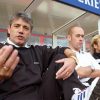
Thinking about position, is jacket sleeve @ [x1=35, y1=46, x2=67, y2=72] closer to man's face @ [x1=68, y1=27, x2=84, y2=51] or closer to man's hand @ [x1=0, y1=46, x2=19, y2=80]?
man's hand @ [x1=0, y1=46, x2=19, y2=80]

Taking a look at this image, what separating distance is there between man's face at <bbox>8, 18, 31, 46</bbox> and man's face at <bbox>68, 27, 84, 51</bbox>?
612mm

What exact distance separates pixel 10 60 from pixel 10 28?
458 millimetres

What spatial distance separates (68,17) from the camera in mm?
3311

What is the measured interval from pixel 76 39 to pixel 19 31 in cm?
74

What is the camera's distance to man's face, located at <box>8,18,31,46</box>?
1287mm

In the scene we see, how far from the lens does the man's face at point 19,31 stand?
129 cm

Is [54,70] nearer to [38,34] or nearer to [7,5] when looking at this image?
[7,5]

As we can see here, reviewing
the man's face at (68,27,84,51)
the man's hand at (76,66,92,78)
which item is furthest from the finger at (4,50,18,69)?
the man's face at (68,27,84,51)

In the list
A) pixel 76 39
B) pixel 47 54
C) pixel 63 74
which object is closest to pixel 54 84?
pixel 63 74

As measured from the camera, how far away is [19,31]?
1.30 m

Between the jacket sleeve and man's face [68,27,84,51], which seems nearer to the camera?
the jacket sleeve

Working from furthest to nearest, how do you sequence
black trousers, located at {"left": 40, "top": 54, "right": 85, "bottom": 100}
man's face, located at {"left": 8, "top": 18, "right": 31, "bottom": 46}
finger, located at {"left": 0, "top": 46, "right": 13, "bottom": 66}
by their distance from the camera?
man's face, located at {"left": 8, "top": 18, "right": 31, "bottom": 46}, black trousers, located at {"left": 40, "top": 54, "right": 85, "bottom": 100}, finger, located at {"left": 0, "top": 46, "right": 13, "bottom": 66}

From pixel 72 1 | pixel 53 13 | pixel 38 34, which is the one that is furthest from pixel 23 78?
pixel 38 34

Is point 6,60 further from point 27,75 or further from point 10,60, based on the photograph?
point 27,75
